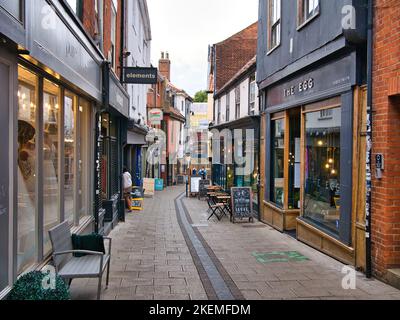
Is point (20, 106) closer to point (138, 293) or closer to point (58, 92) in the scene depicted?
point (58, 92)

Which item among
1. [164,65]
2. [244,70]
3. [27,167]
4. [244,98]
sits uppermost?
[164,65]

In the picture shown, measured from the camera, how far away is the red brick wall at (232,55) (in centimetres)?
2680

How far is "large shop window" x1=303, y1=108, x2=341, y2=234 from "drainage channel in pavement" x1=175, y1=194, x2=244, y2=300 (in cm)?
243

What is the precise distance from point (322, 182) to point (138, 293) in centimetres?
505

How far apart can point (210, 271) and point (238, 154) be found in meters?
12.1

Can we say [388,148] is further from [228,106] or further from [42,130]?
[228,106]

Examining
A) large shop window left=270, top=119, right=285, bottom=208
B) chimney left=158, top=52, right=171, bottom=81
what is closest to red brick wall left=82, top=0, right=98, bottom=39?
large shop window left=270, top=119, right=285, bottom=208

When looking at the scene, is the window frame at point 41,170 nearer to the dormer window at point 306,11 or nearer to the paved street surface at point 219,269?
the paved street surface at point 219,269

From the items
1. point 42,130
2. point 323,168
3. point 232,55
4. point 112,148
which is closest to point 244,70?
point 112,148

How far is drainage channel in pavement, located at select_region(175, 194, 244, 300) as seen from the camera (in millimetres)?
6094

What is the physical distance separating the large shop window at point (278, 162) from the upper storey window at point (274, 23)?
2.24 metres

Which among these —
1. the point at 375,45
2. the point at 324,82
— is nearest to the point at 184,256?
the point at 324,82

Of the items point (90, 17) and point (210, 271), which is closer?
point (210, 271)

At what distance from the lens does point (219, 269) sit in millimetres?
7547
